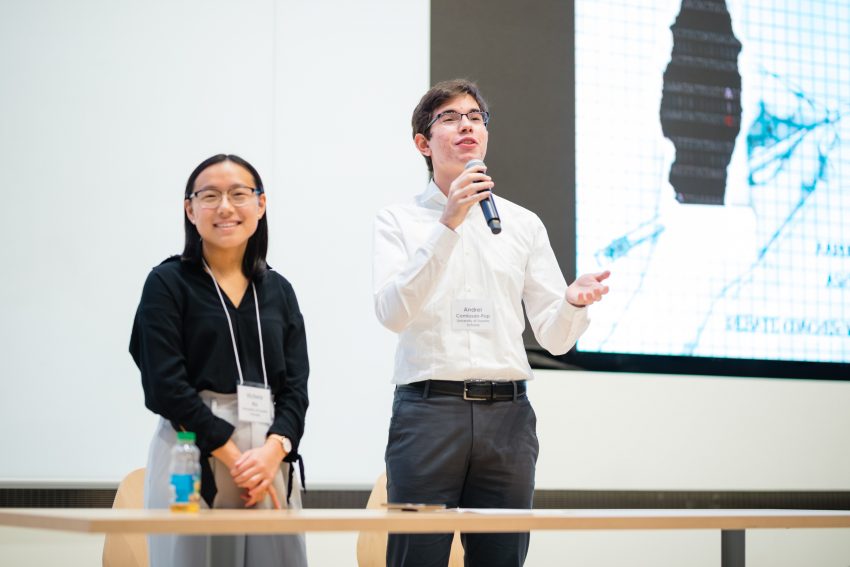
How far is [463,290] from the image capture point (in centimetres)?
247

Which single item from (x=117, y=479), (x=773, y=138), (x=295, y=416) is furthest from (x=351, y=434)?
(x=773, y=138)

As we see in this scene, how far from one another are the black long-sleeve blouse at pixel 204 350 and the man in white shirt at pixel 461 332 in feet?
0.89

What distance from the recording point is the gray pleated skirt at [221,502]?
1963 mm

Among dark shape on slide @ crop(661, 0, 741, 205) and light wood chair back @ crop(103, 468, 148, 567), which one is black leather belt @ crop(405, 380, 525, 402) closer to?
light wood chair back @ crop(103, 468, 148, 567)

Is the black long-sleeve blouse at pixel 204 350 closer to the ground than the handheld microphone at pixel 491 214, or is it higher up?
closer to the ground

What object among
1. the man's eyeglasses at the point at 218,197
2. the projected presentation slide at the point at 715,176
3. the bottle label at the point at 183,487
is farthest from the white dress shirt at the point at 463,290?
the projected presentation slide at the point at 715,176

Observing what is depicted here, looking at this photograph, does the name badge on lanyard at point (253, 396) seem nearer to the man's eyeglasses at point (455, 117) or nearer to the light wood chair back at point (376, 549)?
the man's eyeglasses at point (455, 117)

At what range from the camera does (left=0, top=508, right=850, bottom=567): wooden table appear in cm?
142

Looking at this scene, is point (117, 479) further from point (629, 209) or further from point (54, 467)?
point (629, 209)

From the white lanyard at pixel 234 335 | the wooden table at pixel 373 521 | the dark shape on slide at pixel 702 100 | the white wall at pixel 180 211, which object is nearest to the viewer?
the wooden table at pixel 373 521

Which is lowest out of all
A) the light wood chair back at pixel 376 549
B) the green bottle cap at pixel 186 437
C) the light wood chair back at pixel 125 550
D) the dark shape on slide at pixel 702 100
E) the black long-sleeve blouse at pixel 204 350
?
the light wood chair back at pixel 376 549

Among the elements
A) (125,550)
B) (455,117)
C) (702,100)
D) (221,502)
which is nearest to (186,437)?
(221,502)

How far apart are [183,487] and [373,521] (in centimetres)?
44

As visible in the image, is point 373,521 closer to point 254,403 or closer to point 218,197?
point 254,403
